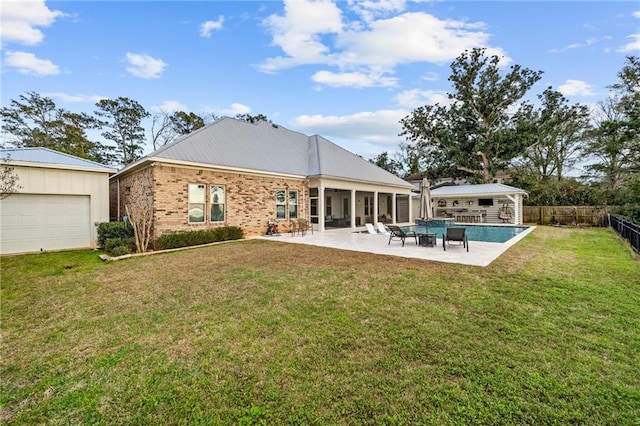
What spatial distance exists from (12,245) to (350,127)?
31476mm

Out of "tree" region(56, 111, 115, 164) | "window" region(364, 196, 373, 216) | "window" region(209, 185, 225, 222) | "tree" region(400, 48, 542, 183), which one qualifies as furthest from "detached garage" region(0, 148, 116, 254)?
"tree" region(400, 48, 542, 183)

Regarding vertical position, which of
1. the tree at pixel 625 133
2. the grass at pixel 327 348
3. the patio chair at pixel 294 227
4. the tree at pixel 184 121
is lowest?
the grass at pixel 327 348

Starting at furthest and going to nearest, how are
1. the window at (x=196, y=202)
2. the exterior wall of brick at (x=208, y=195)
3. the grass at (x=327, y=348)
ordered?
the window at (x=196, y=202) < the exterior wall of brick at (x=208, y=195) < the grass at (x=327, y=348)

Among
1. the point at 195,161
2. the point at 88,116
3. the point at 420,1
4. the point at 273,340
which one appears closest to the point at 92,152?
the point at 88,116

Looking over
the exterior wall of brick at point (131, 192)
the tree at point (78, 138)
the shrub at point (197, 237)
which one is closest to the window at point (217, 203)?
the shrub at point (197, 237)

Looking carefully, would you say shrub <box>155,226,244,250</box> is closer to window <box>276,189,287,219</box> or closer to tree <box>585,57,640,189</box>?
window <box>276,189,287,219</box>

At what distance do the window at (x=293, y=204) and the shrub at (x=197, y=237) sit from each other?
11.9 ft

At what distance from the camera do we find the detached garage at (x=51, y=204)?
1049 centimetres

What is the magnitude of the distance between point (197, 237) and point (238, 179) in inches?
139

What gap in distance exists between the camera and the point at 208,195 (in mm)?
12461

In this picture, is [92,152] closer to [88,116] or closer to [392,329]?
[88,116]

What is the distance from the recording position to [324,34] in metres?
15.1

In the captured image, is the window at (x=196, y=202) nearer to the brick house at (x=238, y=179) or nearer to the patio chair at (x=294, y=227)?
the brick house at (x=238, y=179)

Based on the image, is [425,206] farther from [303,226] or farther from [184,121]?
[184,121]
